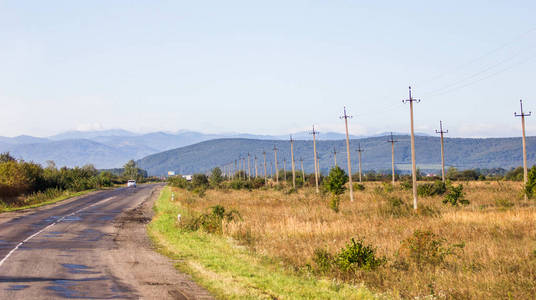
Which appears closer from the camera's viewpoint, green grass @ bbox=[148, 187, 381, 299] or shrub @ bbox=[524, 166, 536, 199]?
green grass @ bbox=[148, 187, 381, 299]

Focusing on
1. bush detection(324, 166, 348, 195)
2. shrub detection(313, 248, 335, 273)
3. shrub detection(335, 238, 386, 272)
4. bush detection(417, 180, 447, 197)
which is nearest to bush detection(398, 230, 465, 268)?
shrub detection(335, 238, 386, 272)

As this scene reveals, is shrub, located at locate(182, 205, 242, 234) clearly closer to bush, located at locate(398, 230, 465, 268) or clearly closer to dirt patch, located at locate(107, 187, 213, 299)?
dirt patch, located at locate(107, 187, 213, 299)

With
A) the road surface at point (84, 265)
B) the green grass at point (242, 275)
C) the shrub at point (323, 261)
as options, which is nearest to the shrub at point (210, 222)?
the road surface at point (84, 265)

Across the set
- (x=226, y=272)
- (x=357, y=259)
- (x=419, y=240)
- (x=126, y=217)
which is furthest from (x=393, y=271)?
(x=126, y=217)

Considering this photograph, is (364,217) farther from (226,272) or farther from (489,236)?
(226,272)

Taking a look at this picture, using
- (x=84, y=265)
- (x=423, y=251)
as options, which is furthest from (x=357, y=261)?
(x=84, y=265)

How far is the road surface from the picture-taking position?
39.8ft

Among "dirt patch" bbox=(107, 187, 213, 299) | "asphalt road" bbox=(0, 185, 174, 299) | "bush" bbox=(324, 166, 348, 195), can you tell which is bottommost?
"dirt patch" bbox=(107, 187, 213, 299)

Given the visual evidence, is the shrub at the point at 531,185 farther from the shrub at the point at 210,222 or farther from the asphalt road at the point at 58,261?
the asphalt road at the point at 58,261

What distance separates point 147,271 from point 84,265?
224cm

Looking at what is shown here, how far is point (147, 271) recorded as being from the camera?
1506cm

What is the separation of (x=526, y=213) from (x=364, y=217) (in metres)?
8.25

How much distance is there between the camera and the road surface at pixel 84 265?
39.8ft

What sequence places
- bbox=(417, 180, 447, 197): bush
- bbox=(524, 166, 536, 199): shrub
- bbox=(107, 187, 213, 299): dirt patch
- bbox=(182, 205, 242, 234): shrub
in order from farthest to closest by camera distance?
bbox=(417, 180, 447, 197): bush → bbox=(524, 166, 536, 199): shrub → bbox=(182, 205, 242, 234): shrub → bbox=(107, 187, 213, 299): dirt patch
